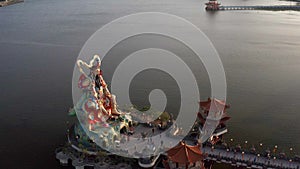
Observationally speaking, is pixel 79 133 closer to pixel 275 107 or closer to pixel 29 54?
pixel 275 107

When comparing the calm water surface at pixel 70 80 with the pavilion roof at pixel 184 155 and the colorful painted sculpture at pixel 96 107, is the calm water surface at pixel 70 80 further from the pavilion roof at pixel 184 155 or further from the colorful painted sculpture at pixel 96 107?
the pavilion roof at pixel 184 155

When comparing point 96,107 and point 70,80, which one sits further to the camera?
point 70,80

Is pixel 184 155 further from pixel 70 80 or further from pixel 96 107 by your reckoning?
pixel 70 80

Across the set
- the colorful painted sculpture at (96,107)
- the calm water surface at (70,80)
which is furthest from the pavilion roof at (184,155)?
the calm water surface at (70,80)

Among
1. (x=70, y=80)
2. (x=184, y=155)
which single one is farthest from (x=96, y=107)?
(x=70, y=80)

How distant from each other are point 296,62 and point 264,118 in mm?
22263

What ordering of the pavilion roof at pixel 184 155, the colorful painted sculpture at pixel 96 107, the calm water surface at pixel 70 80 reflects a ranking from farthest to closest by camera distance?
the calm water surface at pixel 70 80 < the colorful painted sculpture at pixel 96 107 < the pavilion roof at pixel 184 155

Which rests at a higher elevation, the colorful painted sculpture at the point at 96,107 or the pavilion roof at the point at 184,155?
the colorful painted sculpture at the point at 96,107

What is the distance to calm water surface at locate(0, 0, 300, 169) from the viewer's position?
98.2ft

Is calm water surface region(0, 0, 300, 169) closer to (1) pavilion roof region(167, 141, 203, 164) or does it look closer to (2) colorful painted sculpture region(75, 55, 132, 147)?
(2) colorful painted sculpture region(75, 55, 132, 147)

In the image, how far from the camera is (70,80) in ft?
144

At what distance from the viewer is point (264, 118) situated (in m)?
33.1

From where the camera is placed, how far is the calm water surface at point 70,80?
29938 mm

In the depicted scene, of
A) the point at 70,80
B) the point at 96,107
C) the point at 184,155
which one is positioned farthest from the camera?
the point at 70,80
